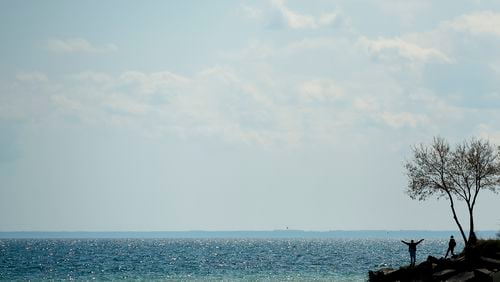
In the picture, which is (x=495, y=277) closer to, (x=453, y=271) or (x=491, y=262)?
(x=491, y=262)

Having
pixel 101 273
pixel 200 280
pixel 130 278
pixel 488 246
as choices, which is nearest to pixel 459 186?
pixel 488 246

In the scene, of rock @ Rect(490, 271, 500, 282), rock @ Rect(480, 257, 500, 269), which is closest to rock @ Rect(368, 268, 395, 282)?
rock @ Rect(480, 257, 500, 269)

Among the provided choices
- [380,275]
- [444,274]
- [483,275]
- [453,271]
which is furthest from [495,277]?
[380,275]

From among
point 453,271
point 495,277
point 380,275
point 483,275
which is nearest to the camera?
point 495,277

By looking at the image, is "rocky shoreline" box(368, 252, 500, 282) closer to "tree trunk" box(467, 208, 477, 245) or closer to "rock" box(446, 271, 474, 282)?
"rock" box(446, 271, 474, 282)

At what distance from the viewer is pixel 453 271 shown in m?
47.4

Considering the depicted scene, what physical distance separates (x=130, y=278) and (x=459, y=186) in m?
39.8

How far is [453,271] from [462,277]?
191 cm

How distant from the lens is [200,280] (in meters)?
81.8

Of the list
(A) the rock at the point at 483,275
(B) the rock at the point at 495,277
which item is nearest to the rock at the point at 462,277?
(A) the rock at the point at 483,275

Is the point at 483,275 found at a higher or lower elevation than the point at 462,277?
higher

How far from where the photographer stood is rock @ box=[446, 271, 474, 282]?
44.8 meters

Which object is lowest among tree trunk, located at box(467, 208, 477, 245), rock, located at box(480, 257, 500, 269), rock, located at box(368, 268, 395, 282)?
rock, located at box(368, 268, 395, 282)

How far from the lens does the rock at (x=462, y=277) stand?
147ft
